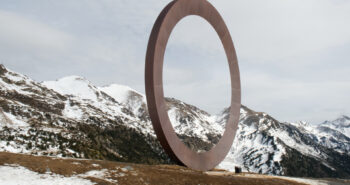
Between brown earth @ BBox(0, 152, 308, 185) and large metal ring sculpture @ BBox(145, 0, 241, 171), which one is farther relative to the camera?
large metal ring sculpture @ BBox(145, 0, 241, 171)

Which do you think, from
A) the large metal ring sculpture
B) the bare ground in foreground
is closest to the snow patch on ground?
the bare ground in foreground

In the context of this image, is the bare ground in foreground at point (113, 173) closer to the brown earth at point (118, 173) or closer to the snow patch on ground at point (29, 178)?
the brown earth at point (118, 173)

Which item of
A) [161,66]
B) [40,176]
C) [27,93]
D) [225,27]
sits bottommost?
[40,176]

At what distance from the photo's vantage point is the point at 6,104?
109 meters

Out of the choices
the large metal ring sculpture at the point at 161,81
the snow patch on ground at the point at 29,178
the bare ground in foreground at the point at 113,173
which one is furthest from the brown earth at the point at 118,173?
the large metal ring sculpture at the point at 161,81

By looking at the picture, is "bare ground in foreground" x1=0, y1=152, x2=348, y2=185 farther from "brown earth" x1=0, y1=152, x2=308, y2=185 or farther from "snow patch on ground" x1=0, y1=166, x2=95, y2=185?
"snow patch on ground" x1=0, y1=166, x2=95, y2=185

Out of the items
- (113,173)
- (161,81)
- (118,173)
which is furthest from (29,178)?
(161,81)

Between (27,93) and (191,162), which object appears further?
(27,93)

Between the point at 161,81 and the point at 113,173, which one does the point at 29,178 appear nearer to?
the point at 113,173

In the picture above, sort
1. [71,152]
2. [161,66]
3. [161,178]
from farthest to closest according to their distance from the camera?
[71,152]
[161,66]
[161,178]

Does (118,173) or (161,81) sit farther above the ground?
(161,81)

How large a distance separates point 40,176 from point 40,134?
2903 inches

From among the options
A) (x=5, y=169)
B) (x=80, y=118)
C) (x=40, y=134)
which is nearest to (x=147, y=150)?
(x=80, y=118)

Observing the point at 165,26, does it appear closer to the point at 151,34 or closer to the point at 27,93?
the point at 151,34
